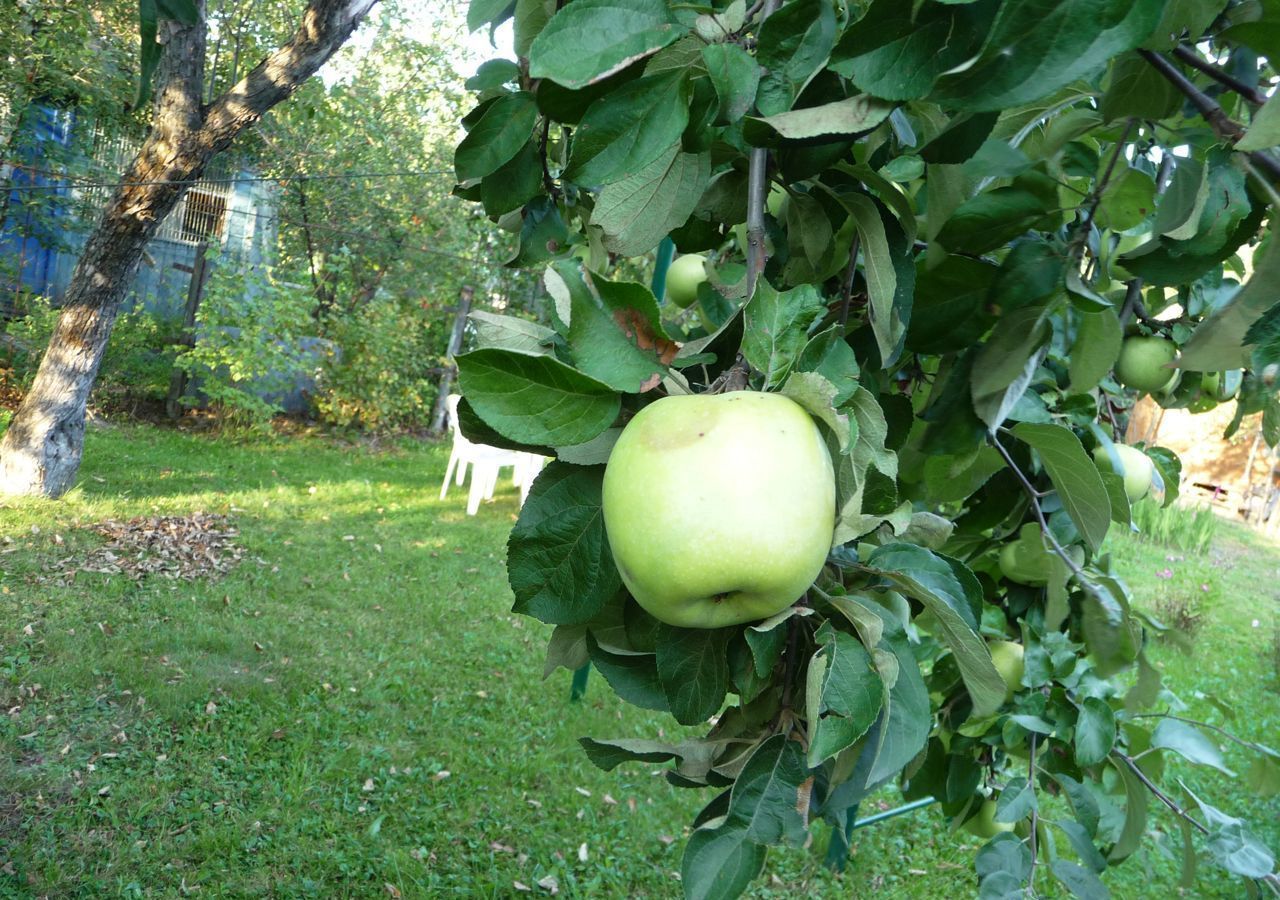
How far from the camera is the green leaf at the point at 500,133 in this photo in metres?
0.85

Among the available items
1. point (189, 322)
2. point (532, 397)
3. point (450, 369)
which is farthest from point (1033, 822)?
point (450, 369)

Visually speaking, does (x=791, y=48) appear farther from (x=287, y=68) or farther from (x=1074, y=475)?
(x=287, y=68)

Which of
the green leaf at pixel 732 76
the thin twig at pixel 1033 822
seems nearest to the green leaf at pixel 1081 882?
the thin twig at pixel 1033 822

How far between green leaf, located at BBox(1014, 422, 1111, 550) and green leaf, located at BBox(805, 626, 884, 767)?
0.46 meters

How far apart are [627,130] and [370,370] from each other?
8.83 m

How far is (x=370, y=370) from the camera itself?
907 cm

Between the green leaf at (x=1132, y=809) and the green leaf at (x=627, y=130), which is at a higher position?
the green leaf at (x=627, y=130)

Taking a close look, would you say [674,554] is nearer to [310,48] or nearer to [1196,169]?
[1196,169]

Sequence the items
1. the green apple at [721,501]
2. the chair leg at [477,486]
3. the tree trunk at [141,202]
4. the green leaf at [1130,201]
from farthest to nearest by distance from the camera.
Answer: the chair leg at [477,486] → the tree trunk at [141,202] → the green leaf at [1130,201] → the green apple at [721,501]

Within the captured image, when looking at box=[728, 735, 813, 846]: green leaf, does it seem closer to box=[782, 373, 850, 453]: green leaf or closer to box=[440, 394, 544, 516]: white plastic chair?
box=[782, 373, 850, 453]: green leaf

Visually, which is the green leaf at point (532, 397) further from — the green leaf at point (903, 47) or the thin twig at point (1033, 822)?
the thin twig at point (1033, 822)

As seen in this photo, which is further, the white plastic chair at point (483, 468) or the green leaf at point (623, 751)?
the white plastic chair at point (483, 468)

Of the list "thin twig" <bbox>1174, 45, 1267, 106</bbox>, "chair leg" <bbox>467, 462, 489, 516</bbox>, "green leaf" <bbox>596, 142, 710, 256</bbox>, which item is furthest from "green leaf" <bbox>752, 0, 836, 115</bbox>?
"chair leg" <bbox>467, 462, 489, 516</bbox>

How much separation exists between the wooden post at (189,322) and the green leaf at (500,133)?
27.2 ft
